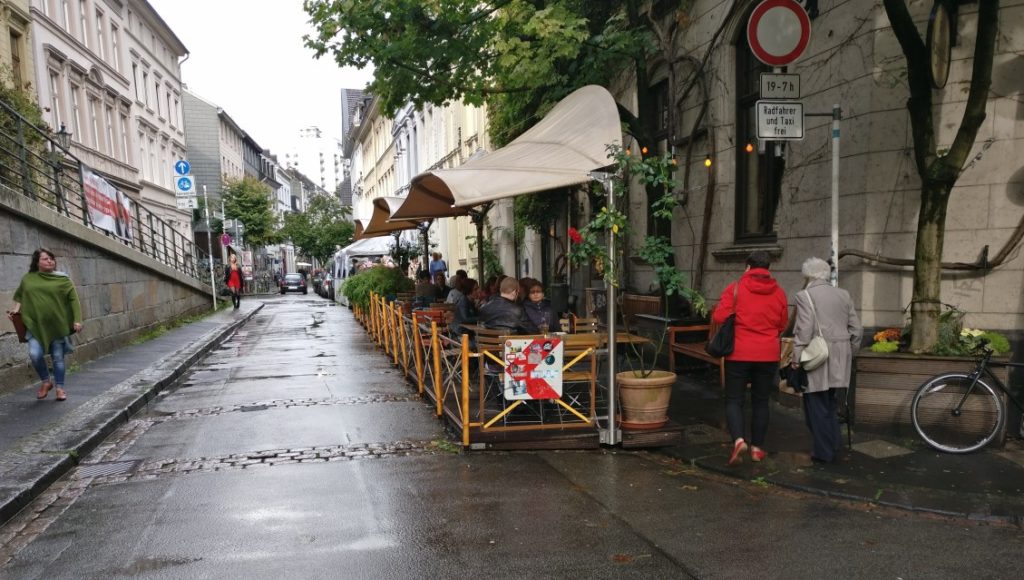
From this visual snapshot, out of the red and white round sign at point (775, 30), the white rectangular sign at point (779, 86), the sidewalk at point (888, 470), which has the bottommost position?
the sidewalk at point (888, 470)

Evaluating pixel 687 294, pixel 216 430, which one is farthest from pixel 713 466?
pixel 216 430

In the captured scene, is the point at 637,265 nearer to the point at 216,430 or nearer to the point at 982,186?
the point at 982,186

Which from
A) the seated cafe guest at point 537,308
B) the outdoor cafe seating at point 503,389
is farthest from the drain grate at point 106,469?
the seated cafe guest at point 537,308

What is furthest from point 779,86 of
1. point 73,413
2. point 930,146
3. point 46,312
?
point 46,312

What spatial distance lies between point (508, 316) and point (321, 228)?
5189 centimetres

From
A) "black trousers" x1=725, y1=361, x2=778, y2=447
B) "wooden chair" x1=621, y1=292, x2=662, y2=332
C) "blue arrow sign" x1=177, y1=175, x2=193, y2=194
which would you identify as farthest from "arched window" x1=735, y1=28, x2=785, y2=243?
"blue arrow sign" x1=177, y1=175, x2=193, y2=194

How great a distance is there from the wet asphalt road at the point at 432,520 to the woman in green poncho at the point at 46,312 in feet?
5.44

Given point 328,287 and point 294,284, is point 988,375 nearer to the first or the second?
point 328,287

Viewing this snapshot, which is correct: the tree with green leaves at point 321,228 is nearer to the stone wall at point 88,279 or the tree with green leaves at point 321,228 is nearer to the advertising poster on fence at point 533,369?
the stone wall at point 88,279

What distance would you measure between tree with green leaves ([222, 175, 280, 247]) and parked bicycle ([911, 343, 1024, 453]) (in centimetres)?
4546

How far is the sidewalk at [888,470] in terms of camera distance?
4.50 m

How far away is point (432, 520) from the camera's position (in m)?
4.39

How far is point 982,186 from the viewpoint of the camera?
20.4ft

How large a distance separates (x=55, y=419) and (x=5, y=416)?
587 millimetres
